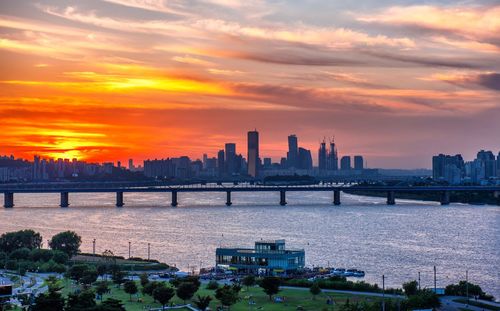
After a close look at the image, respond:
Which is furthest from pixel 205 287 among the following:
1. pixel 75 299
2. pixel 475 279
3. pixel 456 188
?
pixel 456 188

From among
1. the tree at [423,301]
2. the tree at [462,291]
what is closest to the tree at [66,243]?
the tree at [462,291]

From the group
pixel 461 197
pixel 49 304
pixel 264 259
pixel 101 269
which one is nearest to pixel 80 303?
pixel 49 304

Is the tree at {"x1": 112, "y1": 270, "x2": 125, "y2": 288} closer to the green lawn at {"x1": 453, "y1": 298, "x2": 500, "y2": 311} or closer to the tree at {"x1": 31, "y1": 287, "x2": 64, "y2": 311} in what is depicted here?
the tree at {"x1": 31, "y1": 287, "x2": 64, "y2": 311}

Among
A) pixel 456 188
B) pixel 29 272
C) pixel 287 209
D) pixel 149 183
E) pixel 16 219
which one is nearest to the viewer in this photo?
pixel 29 272

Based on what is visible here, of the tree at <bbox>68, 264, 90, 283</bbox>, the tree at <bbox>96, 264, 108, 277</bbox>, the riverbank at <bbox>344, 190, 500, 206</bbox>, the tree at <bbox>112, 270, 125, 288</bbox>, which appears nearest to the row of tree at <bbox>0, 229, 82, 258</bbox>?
the tree at <bbox>96, 264, 108, 277</bbox>

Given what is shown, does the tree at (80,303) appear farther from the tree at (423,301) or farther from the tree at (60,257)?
the tree at (60,257)

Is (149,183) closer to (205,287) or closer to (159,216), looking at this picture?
(159,216)
